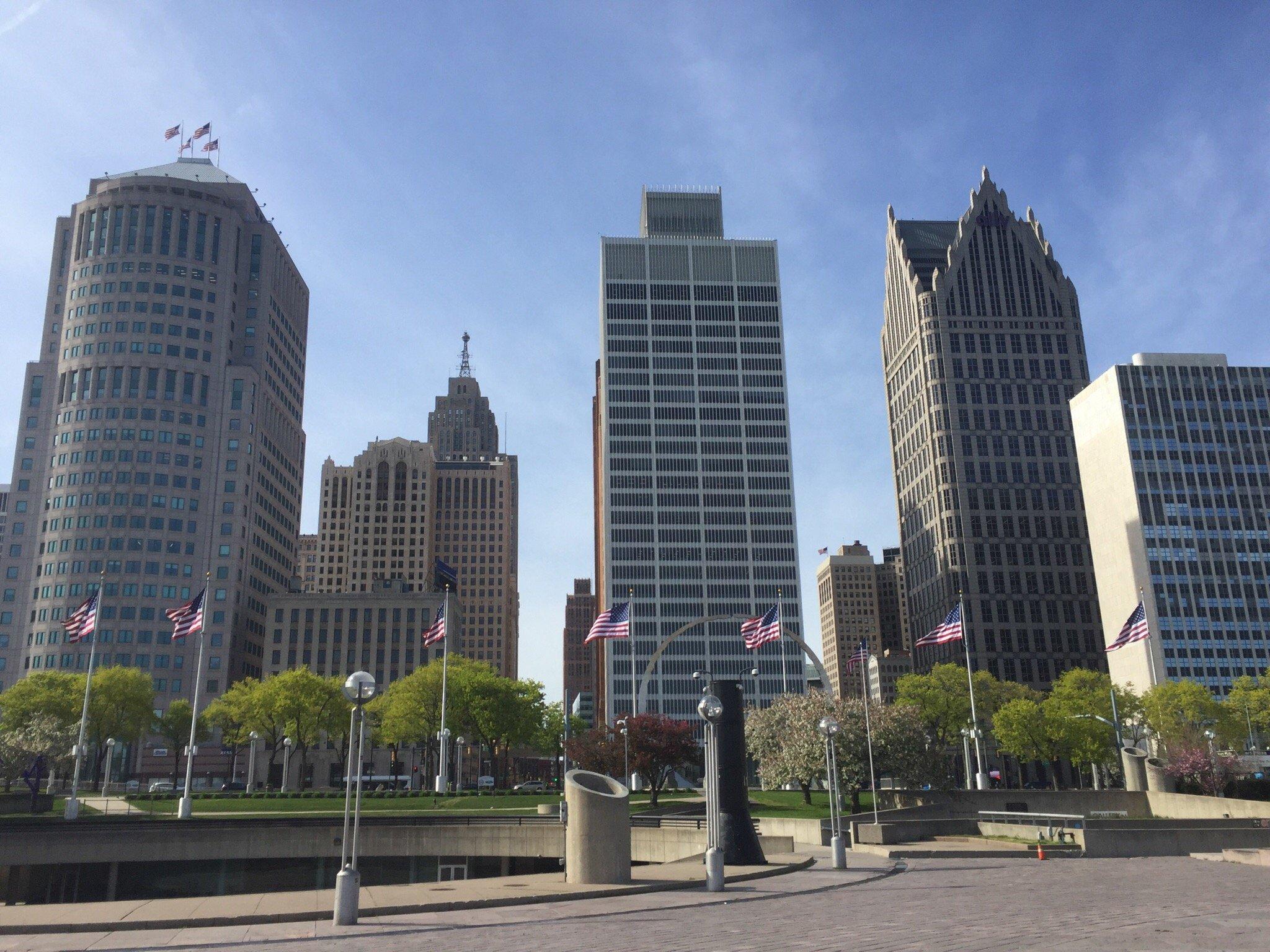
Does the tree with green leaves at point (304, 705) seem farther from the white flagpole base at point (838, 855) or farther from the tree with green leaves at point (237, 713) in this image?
the white flagpole base at point (838, 855)

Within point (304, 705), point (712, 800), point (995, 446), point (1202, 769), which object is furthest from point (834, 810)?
point (995, 446)

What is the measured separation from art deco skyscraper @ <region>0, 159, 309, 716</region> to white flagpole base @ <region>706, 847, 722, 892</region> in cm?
11685

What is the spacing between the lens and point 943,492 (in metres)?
162

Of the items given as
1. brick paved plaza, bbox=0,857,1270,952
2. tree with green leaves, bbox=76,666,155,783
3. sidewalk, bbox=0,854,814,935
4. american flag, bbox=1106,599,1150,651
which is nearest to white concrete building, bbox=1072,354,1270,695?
american flag, bbox=1106,599,1150,651

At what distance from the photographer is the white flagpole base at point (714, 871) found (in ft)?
82.0

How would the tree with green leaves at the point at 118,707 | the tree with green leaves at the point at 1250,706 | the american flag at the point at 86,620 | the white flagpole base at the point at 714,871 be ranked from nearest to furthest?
1. the white flagpole base at the point at 714,871
2. the american flag at the point at 86,620
3. the tree with green leaves at the point at 1250,706
4. the tree with green leaves at the point at 118,707

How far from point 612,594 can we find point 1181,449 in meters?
87.3

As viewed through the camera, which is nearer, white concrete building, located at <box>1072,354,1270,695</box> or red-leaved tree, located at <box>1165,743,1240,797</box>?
red-leaved tree, located at <box>1165,743,1240,797</box>

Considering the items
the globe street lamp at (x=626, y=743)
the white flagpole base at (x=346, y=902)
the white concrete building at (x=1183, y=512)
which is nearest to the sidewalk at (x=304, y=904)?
the white flagpole base at (x=346, y=902)

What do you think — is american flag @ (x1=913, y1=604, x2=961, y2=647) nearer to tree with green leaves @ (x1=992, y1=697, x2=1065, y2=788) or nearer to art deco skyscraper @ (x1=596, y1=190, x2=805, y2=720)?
tree with green leaves @ (x1=992, y1=697, x2=1065, y2=788)

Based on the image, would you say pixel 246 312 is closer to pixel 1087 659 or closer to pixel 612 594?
pixel 612 594

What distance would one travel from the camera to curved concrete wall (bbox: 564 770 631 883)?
26.6 metres

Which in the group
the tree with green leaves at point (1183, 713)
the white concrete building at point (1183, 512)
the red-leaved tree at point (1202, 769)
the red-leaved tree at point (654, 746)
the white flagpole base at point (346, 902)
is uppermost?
the white concrete building at point (1183, 512)

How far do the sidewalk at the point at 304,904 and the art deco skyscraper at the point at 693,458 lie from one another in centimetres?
13253
